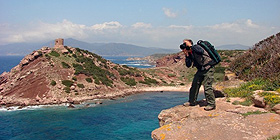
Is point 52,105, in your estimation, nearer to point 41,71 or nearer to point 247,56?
point 41,71

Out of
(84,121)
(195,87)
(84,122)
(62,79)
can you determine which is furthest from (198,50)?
(62,79)

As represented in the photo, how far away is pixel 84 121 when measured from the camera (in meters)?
28.6

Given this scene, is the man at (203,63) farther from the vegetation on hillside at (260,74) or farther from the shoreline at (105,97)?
the shoreline at (105,97)

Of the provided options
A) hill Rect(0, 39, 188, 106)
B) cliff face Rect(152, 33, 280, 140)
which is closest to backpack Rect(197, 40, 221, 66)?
cliff face Rect(152, 33, 280, 140)

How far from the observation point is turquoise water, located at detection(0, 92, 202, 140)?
76.2 ft

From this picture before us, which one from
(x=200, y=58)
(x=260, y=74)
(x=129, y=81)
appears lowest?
(x=129, y=81)

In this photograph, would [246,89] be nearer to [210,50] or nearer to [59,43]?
[210,50]

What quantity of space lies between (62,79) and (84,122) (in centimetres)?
2142

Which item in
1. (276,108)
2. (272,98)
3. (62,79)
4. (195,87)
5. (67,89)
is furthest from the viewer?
(62,79)

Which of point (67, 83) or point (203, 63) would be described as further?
point (67, 83)

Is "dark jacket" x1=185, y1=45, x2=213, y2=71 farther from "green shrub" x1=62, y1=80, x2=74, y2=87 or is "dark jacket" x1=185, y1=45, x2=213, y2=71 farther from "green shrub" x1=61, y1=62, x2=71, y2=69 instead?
"green shrub" x1=61, y1=62, x2=71, y2=69

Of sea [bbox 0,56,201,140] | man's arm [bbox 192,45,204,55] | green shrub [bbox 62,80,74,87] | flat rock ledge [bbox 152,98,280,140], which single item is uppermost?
man's arm [bbox 192,45,204,55]

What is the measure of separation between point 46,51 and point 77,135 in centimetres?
3785

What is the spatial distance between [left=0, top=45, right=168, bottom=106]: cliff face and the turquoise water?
6571mm
